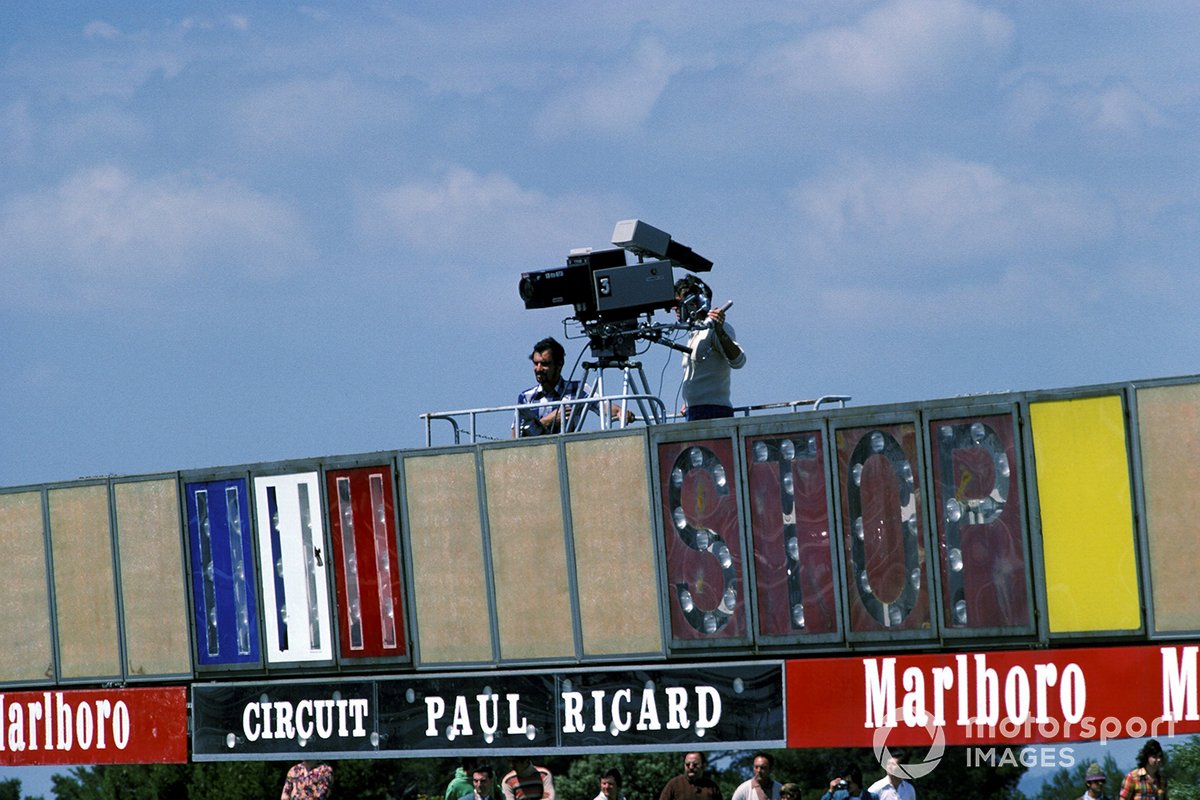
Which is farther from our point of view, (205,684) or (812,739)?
(205,684)

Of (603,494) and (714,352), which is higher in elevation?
(714,352)

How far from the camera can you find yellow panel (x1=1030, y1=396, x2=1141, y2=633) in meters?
18.6

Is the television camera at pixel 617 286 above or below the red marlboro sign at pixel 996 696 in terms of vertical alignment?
above

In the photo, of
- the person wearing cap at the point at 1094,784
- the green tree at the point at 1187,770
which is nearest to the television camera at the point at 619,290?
the person wearing cap at the point at 1094,784

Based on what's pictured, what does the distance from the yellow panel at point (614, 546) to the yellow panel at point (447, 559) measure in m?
1.36

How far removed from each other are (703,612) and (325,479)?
202 inches

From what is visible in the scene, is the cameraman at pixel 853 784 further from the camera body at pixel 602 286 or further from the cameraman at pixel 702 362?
the camera body at pixel 602 286

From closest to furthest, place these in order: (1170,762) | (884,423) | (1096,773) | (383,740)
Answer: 1. (884,423)
2. (1096,773)
3. (383,740)
4. (1170,762)

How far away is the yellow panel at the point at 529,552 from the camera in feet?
71.3

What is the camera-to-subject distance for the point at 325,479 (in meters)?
23.3

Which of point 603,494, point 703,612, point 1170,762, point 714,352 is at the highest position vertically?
point 714,352

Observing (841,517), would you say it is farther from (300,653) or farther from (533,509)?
(300,653)

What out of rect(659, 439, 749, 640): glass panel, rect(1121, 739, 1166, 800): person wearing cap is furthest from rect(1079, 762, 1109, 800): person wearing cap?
rect(659, 439, 749, 640): glass panel

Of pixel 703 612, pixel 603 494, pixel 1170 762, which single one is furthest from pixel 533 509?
pixel 1170 762
